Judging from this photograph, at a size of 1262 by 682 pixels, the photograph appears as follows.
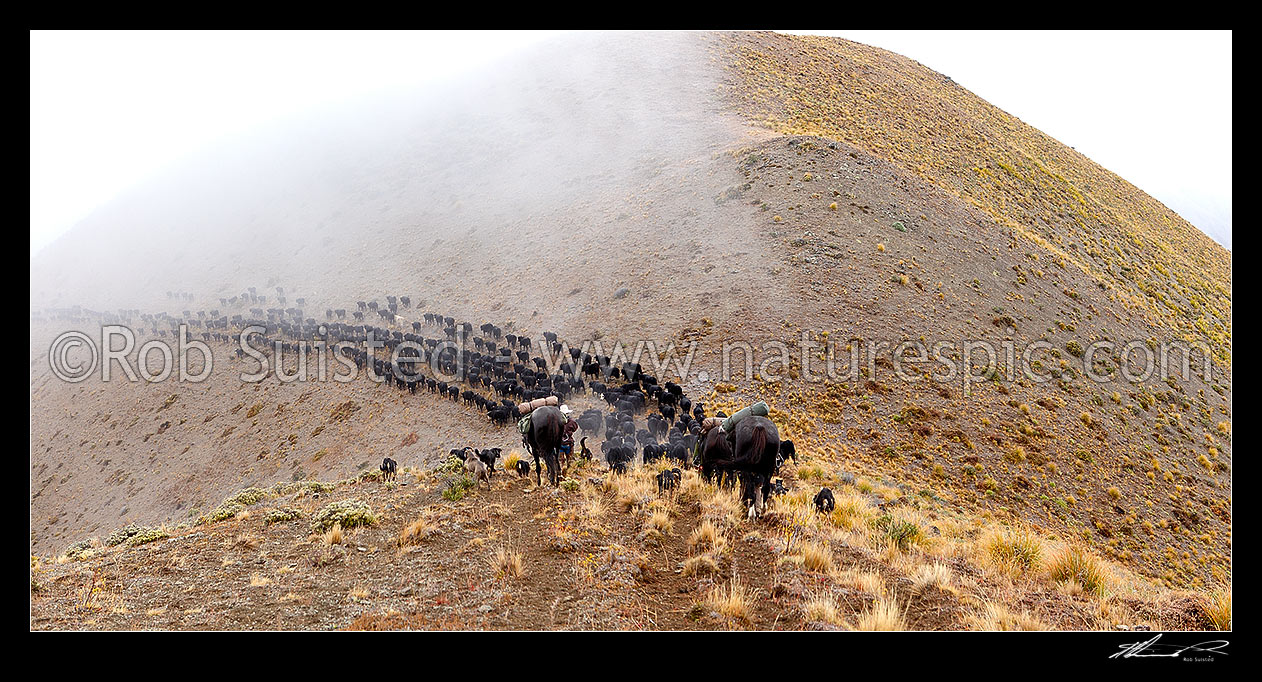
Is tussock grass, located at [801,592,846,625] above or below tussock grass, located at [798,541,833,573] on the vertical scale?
below

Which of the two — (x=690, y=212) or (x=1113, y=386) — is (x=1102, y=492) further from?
(x=690, y=212)

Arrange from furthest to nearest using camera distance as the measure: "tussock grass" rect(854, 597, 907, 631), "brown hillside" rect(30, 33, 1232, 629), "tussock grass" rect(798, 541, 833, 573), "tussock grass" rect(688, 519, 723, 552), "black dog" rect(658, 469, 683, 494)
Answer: "black dog" rect(658, 469, 683, 494) < "tussock grass" rect(688, 519, 723, 552) < "brown hillside" rect(30, 33, 1232, 629) < "tussock grass" rect(798, 541, 833, 573) < "tussock grass" rect(854, 597, 907, 631)

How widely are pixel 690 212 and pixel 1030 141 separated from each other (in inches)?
2046

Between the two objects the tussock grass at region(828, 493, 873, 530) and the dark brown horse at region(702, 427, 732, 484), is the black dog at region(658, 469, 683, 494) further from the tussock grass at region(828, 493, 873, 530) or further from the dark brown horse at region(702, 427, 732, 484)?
the tussock grass at region(828, 493, 873, 530)

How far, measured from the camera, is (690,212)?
38.8m

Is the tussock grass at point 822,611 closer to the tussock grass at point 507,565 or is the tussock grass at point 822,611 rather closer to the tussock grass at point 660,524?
the tussock grass at point 660,524

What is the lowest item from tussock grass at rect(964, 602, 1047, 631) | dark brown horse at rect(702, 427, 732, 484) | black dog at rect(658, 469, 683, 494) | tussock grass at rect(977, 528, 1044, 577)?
tussock grass at rect(977, 528, 1044, 577)

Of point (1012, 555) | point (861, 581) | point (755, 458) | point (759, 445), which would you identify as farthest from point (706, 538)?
point (1012, 555)

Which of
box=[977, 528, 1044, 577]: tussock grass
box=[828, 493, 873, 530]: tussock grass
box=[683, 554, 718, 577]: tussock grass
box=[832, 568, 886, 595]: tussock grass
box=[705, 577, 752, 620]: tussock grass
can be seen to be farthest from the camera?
box=[828, 493, 873, 530]: tussock grass

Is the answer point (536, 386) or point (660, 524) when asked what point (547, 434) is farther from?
point (536, 386)
